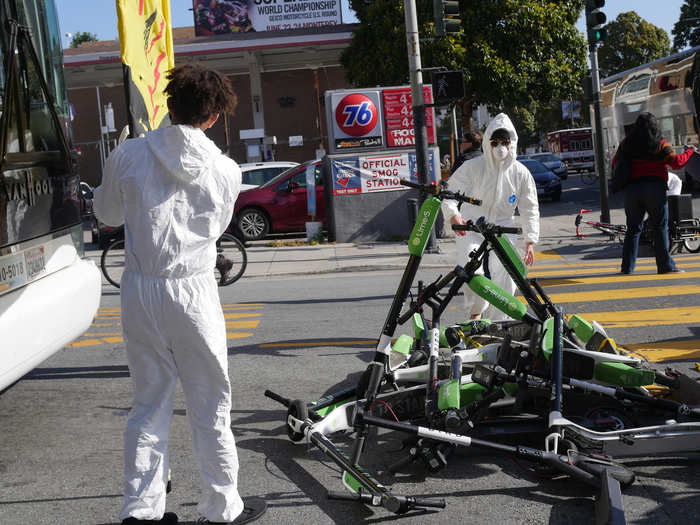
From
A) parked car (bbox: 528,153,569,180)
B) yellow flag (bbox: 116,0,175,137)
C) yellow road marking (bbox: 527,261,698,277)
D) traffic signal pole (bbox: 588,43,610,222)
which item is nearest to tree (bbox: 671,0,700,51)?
parked car (bbox: 528,153,569,180)

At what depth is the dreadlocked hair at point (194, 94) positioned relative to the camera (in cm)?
341

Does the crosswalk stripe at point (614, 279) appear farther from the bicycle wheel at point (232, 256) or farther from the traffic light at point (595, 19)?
the traffic light at point (595, 19)

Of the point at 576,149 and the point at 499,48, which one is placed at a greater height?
the point at 499,48

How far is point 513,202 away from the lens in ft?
22.1

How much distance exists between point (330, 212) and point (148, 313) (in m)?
13.7

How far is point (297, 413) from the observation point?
4.50 metres

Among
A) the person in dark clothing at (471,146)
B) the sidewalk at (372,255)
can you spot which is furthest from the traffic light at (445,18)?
the person in dark clothing at (471,146)

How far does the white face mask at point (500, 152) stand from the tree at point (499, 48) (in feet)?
73.2

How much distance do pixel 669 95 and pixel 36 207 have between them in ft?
72.8

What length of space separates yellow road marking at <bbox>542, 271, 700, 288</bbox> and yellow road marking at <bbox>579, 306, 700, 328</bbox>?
1.82 m

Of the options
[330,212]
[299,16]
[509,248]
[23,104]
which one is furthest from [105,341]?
[299,16]

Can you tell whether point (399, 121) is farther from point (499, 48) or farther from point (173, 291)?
point (499, 48)

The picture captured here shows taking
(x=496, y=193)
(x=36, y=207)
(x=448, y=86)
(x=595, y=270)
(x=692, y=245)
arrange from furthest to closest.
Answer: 1. (x=448, y=86)
2. (x=692, y=245)
3. (x=595, y=270)
4. (x=496, y=193)
5. (x=36, y=207)

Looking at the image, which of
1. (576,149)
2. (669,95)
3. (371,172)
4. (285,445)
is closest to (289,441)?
(285,445)
